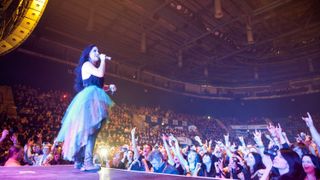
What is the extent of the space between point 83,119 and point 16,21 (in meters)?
2.72

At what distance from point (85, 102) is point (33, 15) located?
2.62 metres

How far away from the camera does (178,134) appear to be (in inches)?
703

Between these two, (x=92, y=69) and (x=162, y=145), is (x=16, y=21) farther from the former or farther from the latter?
(x=162, y=145)

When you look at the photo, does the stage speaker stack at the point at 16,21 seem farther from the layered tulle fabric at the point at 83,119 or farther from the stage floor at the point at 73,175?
the stage floor at the point at 73,175

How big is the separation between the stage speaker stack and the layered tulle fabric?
2.31m

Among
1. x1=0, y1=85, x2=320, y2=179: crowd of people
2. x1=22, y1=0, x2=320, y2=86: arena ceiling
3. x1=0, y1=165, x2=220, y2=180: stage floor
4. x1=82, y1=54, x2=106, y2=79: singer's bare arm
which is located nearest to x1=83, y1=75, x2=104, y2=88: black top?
x1=82, y1=54, x2=106, y2=79: singer's bare arm

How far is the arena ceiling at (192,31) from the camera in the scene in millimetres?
10266

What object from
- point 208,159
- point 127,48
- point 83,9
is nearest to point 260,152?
point 208,159

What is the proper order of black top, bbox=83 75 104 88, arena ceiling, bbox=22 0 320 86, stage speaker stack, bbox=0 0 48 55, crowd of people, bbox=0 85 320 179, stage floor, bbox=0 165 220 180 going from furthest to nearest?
arena ceiling, bbox=22 0 320 86 < stage speaker stack, bbox=0 0 48 55 < crowd of people, bbox=0 85 320 179 < black top, bbox=83 75 104 88 < stage floor, bbox=0 165 220 180

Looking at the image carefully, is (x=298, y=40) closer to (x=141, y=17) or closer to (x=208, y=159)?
(x=141, y=17)

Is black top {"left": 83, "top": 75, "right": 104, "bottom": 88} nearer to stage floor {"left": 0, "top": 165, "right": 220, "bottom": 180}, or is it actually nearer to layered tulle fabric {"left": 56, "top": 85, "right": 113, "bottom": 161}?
layered tulle fabric {"left": 56, "top": 85, "right": 113, "bottom": 161}

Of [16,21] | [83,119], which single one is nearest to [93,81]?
[83,119]

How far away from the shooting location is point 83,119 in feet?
7.80

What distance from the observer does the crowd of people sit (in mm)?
3301
